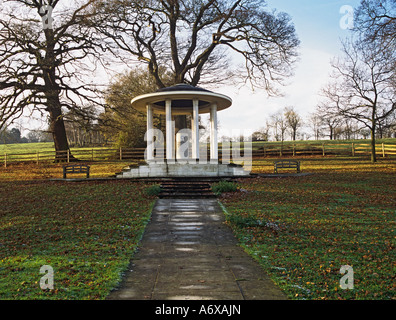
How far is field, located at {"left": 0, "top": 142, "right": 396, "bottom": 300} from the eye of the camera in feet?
13.9

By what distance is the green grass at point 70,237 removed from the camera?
4.20 meters

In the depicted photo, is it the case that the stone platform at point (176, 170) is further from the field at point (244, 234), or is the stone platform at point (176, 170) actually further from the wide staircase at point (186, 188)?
the field at point (244, 234)

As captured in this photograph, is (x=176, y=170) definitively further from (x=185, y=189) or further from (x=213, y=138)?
(x=213, y=138)

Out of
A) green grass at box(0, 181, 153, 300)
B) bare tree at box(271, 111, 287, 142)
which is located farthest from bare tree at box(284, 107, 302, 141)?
green grass at box(0, 181, 153, 300)

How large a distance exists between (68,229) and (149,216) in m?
2.12

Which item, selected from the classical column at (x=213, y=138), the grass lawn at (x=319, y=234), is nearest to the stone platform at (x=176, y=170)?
the classical column at (x=213, y=138)

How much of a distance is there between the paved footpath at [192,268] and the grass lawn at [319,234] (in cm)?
28

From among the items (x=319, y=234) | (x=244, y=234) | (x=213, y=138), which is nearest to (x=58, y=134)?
(x=213, y=138)

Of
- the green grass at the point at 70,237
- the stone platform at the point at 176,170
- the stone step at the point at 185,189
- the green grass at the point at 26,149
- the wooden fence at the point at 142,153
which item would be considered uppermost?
the green grass at the point at 26,149

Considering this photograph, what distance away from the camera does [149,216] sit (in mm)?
8672

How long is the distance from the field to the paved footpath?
232mm

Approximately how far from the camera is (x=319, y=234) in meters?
6.75

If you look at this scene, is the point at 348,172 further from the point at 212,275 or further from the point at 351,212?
the point at 212,275
